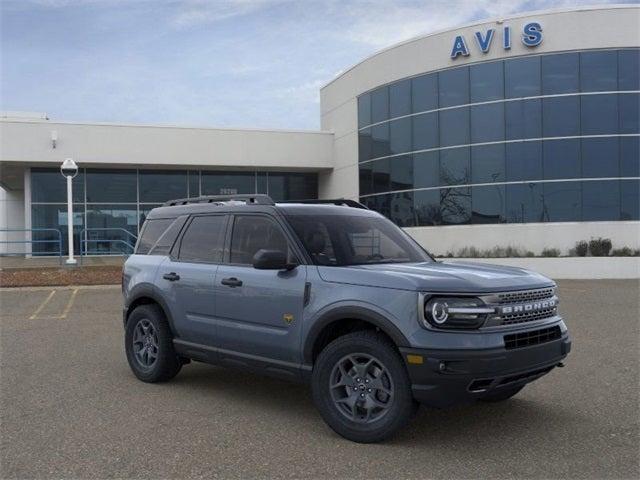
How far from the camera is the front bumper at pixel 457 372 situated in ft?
14.4

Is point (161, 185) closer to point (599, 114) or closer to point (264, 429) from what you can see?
point (599, 114)

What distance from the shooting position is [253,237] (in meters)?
5.92

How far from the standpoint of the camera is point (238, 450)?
4.62 m

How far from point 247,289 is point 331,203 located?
1430 millimetres

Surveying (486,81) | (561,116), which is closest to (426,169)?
(486,81)

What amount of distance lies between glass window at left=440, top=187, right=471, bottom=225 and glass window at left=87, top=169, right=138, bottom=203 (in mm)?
14328

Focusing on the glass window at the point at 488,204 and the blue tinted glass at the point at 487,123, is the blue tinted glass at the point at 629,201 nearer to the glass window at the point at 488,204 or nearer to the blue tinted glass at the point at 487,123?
the glass window at the point at 488,204

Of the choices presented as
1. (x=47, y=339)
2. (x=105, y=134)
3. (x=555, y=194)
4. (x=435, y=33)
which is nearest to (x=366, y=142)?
(x=435, y=33)

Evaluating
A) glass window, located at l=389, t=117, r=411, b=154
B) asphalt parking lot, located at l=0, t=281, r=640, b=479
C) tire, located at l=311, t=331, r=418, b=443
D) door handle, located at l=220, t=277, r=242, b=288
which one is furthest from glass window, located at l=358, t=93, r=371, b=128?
tire, located at l=311, t=331, r=418, b=443

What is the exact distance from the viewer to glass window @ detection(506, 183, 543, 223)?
919 inches

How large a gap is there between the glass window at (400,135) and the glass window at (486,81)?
309cm

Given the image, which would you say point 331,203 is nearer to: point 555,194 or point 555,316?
point 555,316

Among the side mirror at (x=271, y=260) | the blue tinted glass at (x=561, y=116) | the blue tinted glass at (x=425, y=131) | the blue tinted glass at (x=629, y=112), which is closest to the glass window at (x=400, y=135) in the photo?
the blue tinted glass at (x=425, y=131)

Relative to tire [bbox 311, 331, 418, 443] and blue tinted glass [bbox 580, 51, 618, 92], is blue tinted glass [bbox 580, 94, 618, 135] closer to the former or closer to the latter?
blue tinted glass [bbox 580, 51, 618, 92]
